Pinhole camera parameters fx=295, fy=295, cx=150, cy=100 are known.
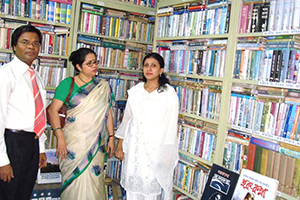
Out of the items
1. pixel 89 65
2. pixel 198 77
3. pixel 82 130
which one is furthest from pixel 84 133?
pixel 198 77

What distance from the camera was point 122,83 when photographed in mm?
3756

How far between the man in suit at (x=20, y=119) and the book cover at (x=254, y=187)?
1.42 metres

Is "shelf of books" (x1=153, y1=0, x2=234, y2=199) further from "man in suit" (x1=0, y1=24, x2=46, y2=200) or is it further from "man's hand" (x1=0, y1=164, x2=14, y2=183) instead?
"man's hand" (x1=0, y1=164, x2=14, y2=183)

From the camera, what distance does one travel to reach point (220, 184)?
7.32ft

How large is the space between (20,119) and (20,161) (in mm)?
275

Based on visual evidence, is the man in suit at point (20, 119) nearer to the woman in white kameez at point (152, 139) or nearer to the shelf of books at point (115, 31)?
the woman in white kameez at point (152, 139)

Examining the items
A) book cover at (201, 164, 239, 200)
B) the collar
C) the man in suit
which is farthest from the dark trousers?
book cover at (201, 164, 239, 200)

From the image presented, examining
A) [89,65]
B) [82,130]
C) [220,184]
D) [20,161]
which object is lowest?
[220,184]

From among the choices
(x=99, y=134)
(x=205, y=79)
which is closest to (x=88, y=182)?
(x=99, y=134)

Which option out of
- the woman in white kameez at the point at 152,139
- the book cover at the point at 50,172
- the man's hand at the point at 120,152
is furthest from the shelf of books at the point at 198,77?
the book cover at the point at 50,172

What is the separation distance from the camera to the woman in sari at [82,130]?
2.52m

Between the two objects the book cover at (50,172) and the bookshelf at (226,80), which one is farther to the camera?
the book cover at (50,172)

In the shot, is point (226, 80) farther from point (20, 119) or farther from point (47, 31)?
point (47, 31)

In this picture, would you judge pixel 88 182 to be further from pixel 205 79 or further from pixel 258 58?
pixel 258 58
